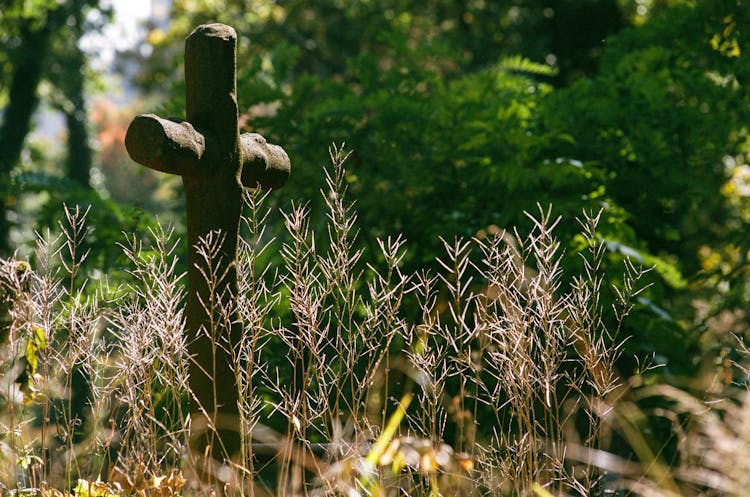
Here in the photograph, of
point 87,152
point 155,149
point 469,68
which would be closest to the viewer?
point 155,149

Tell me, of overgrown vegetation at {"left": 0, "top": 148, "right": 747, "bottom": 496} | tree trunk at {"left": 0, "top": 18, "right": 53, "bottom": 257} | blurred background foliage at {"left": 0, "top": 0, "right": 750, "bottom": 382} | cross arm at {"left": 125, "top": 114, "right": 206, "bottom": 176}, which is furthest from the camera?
tree trunk at {"left": 0, "top": 18, "right": 53, "bottom": 257}

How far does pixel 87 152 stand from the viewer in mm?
16891

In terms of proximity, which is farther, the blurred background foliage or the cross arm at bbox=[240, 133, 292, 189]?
the blurred background foliage

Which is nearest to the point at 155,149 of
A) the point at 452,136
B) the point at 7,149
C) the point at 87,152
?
the point at 452,136

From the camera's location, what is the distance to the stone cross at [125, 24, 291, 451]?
1994 mm

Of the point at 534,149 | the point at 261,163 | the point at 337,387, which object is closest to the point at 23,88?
the point at 534,149

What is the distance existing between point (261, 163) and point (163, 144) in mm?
448

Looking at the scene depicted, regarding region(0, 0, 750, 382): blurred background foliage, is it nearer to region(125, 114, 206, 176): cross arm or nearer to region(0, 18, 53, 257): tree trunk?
region(125, 114, 206, 176): cross arm

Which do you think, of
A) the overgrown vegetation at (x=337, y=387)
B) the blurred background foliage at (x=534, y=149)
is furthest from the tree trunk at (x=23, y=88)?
the overgrown vegetation at (x=337, y=387)

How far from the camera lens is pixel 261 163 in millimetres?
2309

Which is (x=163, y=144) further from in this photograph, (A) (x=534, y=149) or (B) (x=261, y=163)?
(A) (x=534, y=149)

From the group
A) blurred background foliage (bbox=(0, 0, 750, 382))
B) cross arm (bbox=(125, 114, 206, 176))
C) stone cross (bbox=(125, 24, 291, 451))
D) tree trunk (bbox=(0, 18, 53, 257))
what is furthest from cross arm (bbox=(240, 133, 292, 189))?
tree trunk (bbox=(0, 18, 53, 257))

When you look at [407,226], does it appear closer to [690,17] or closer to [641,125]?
[641,125]

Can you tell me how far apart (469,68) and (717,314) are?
704cm
